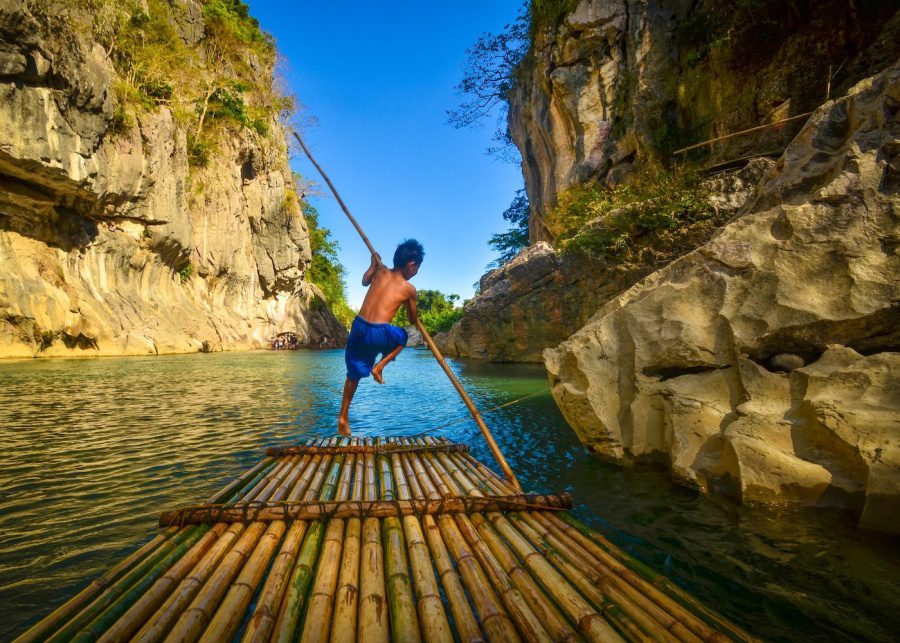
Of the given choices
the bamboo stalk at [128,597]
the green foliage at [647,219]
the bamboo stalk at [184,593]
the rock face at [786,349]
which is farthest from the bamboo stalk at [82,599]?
the green foliage at [647,219]

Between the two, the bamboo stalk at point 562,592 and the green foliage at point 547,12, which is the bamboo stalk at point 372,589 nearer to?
the bamboo stalk at point 562,592

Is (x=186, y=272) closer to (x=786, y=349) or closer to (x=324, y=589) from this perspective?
(x=324, y=589)

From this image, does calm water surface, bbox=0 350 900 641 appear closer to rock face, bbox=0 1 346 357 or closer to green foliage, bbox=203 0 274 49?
rock face, bbox=0 1 346 357

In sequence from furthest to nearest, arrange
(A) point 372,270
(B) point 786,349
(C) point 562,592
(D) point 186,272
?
(D) point 186,272
(A) point 372,270
(B) point 786,349
(C) point 562,592

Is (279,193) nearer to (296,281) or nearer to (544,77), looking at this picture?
(296,281)

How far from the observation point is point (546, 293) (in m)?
13.3

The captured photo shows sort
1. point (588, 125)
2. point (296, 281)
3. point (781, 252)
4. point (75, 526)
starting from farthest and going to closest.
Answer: point (296, 281) < point (588, 125) < point (781, 252) < point (75, 526)

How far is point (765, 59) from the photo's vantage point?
33.5 ft

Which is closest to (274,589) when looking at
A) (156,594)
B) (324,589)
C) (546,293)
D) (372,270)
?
(324,589)

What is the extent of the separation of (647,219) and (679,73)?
23.1 ft

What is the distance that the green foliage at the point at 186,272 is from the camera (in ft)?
76.1

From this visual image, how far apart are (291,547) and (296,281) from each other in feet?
120

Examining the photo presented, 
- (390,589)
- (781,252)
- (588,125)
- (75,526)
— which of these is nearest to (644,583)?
(390,589)

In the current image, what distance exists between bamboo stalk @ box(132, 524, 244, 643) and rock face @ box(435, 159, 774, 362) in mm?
10150
